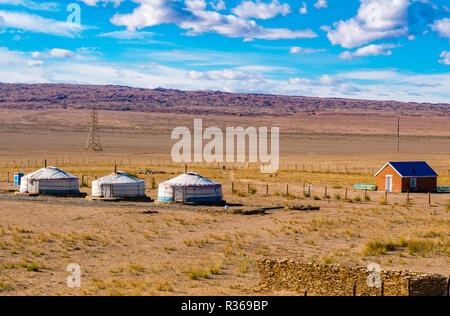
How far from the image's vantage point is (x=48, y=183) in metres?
39.8

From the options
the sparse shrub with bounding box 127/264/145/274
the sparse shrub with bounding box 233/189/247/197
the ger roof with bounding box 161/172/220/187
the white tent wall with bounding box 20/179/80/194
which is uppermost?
the ger roof with bounding box 161/172/220/187

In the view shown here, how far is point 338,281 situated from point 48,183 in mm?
29610

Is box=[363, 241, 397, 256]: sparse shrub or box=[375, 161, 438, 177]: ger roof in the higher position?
box=[375, 161, 438, 177]: ger roof

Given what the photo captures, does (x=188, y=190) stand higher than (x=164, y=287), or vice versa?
(x=188, y=190)

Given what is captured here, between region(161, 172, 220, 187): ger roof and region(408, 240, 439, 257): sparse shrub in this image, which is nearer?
region(408, 240, 439, 257): sparse shrub

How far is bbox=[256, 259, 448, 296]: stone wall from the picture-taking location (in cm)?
1315

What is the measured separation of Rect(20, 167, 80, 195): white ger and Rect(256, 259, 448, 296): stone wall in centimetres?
2720

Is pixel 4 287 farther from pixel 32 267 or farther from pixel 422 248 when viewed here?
pixel 422 248

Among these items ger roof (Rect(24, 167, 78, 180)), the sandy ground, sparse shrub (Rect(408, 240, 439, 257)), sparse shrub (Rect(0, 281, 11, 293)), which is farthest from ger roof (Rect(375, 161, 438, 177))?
sparse shrub (Rect(0, 281, 11, 293))

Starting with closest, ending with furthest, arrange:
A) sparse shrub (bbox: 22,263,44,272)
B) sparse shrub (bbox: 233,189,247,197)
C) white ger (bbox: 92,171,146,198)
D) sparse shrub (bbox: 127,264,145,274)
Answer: sparse shrub (bbox: 127,264,145,274)
sparse shrub (bbox: 22,263,44,272)
white ger (bbox: 92,171,146,198)
sparse shrub (bbox: 233,189,247,197)

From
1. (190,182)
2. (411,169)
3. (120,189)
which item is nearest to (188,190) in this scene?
(190,182)

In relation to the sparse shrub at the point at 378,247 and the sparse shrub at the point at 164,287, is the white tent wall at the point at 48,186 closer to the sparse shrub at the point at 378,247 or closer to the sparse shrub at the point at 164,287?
the sparse shrub at the point at 378,247

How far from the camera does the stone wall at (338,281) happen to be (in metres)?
13.1

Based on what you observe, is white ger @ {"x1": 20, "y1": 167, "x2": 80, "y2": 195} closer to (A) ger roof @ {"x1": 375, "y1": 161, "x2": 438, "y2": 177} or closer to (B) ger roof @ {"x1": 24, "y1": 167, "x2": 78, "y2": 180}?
(B) ger roof @ {"x1": 24, "y1": 167, "x2": 78, "y2": 180}
